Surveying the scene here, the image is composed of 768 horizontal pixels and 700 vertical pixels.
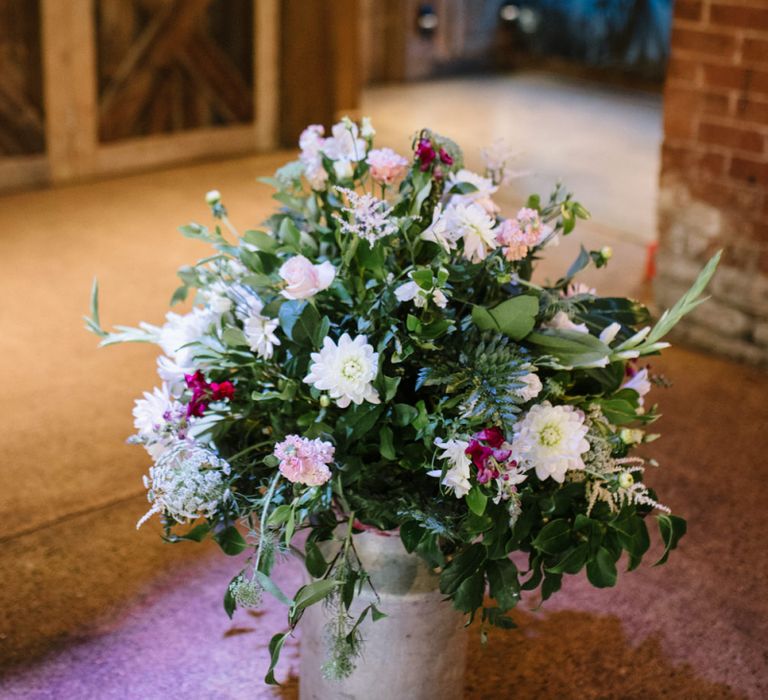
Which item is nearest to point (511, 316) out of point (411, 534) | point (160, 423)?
point (411, 534)

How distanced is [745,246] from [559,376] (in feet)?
6.79

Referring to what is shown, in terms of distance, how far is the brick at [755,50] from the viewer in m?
→ 3.44

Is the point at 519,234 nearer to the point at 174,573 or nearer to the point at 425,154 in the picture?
the point at 425,154

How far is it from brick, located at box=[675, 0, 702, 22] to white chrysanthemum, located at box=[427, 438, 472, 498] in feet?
8.06

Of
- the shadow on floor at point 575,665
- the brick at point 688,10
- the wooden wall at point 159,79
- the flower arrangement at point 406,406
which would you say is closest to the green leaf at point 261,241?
the flower arrangement at point 406,406

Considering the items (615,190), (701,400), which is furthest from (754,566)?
(615,190)

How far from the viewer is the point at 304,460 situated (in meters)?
1.57

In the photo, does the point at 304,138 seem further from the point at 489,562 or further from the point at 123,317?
the point at 123,317

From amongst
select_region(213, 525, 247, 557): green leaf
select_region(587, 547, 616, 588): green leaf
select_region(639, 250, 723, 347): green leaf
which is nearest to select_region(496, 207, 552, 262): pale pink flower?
select_region(639, 250, 723, 347): green leaf

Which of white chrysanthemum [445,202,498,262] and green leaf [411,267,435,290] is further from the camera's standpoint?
white chrysanthemum [445,202,498,262]

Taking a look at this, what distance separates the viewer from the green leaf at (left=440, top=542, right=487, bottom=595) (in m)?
1.69

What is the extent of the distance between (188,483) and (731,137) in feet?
8.27

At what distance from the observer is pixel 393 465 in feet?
5.76

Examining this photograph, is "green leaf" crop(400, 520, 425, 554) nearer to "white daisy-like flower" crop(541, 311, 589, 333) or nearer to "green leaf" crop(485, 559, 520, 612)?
"green leaf" crop(485, 559, 520, 612)
